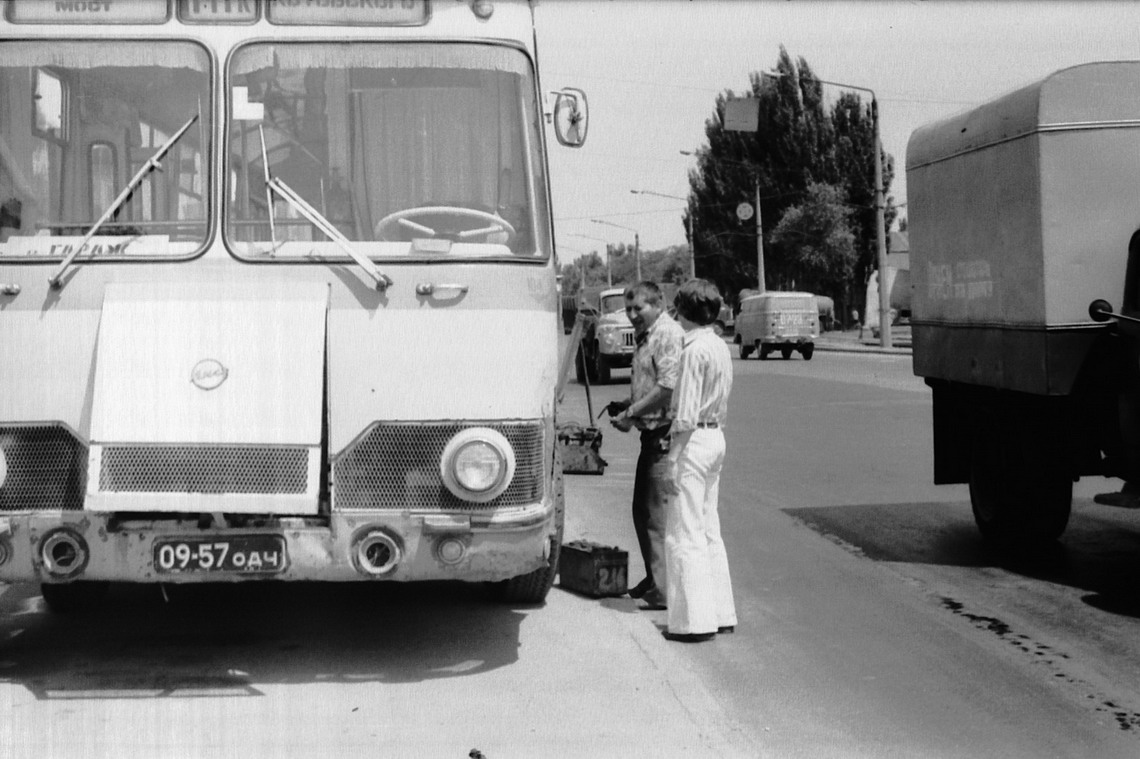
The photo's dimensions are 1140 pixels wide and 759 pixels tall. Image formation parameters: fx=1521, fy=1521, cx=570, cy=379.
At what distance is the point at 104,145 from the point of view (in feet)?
20.7

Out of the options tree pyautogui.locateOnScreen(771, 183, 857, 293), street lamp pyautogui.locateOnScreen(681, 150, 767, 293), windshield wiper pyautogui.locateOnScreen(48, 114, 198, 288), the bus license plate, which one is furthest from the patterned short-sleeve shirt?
tree pyautogui.locateOnScreen(771, 183, 857, 293)

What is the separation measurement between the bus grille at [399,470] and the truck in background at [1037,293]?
409 cm

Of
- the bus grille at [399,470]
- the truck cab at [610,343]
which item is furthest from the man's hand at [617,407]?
the truck cab at [610,343]

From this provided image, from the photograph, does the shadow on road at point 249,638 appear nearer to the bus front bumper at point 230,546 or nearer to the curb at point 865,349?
the bus front bumper at point 230,546

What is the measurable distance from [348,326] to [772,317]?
124ft

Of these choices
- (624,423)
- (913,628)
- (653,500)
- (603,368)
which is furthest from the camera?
(603,368)

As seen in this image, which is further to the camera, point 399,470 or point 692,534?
point 692,534

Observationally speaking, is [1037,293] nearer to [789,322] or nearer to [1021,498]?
[1021,498]

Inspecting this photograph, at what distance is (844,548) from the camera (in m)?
10.1

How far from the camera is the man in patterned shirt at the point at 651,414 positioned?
7719mm

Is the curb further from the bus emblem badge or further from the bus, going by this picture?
the bus emblem badge

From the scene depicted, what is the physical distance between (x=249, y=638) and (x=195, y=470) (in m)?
1.52

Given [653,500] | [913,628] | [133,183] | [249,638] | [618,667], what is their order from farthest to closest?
1. [653,500]
2. [913,628]
3. [249,638]
4. [618,667]
5. [133,183]

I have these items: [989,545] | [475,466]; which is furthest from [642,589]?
[989,545]
